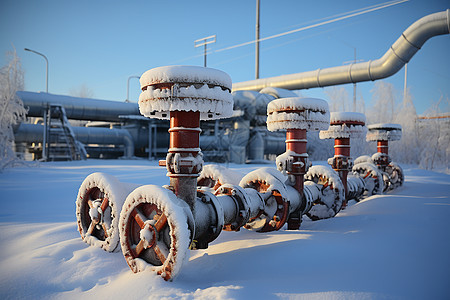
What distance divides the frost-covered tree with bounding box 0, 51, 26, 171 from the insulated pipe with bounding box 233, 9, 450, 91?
41.0 feet

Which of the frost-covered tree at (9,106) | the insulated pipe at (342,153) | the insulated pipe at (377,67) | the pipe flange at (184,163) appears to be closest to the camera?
the pipe flange at (184,163)

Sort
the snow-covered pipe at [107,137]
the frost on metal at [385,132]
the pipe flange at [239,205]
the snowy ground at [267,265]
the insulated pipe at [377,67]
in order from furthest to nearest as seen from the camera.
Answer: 1. the snow-covered pipe at [107,137]
2. the insulated pipe at [377,67]
3. the frost on metal at [385,132]
4. the pipe flange at [239,205]
5. the snowy ground at [267,265]

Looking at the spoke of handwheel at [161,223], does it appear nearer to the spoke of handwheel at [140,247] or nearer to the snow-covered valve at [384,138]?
the spoke of handwheel at [140,247]

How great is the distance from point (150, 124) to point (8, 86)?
633cm

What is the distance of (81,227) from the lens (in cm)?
264

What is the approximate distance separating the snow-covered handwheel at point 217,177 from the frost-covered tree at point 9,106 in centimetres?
750

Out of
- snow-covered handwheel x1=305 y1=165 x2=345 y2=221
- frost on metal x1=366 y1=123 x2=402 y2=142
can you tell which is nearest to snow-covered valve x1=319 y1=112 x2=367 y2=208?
snow-covered handwheel x1=305 y1=165 x2=345 y2=221

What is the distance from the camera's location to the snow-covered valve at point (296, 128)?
122 inches

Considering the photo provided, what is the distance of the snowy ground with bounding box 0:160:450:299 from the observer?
5.75ft

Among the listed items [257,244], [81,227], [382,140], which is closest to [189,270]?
[257,244]

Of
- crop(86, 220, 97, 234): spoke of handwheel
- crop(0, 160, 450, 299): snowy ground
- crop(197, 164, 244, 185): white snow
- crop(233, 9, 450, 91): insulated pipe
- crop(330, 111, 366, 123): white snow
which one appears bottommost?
crop(0, 160, 450, 299): snowy ground

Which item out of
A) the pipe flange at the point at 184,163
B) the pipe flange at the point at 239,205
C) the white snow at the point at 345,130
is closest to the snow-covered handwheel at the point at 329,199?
the white snow at the point at 345,130

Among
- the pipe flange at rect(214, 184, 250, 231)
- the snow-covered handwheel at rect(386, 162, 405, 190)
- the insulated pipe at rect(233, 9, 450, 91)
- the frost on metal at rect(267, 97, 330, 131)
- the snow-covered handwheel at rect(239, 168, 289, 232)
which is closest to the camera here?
the pipe flange at rect(214, 184, 250, 231)

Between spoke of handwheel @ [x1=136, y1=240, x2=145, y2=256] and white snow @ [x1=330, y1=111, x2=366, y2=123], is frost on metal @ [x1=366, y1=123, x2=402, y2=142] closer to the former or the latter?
white snow @ [x1=330, y1=111, x2=366, y2=123]
